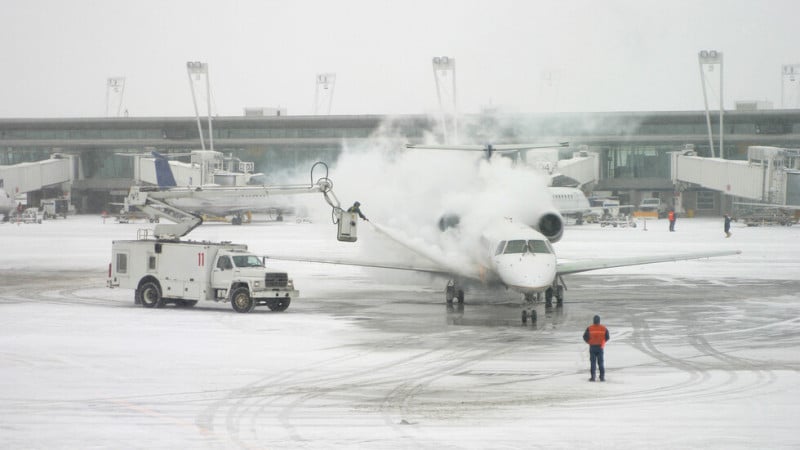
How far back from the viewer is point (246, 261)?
37.3 meters

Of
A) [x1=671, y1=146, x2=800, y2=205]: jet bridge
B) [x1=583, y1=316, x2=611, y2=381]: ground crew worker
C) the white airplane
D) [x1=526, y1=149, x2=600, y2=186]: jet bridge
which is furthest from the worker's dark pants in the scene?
the white airplane

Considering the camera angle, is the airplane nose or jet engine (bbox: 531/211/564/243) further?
jet engine (bbox: 531/211/564/243)

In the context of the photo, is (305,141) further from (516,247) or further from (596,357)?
(596,357)

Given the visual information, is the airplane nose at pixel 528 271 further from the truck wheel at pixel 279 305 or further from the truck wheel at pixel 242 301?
the truck wheel at pixel 242 301

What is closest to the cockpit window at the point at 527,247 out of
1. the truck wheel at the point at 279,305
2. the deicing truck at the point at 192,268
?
the deicing truck at the point at 192,268

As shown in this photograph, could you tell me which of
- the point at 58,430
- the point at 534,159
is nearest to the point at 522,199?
the point at 58,430

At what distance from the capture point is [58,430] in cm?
1798

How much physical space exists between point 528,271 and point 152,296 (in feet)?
44.5

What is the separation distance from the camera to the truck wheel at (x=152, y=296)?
38.2 meters

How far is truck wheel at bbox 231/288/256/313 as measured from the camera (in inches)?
1439

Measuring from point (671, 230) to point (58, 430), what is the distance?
81.2m

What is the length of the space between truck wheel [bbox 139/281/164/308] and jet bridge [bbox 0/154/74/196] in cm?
9379

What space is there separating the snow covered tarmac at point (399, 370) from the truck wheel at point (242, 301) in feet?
1.75

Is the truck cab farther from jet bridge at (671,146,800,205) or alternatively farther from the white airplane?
the white airplane
